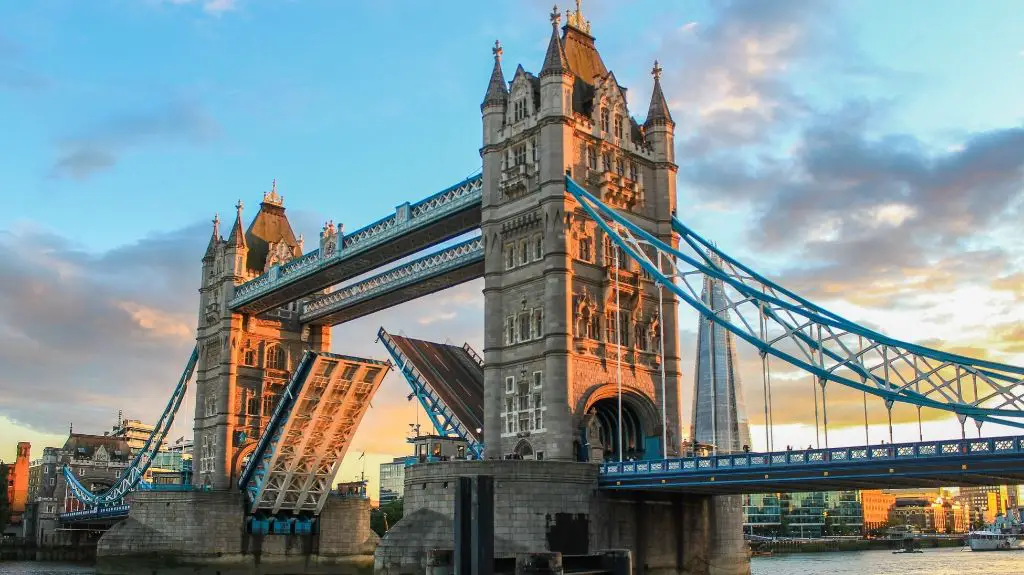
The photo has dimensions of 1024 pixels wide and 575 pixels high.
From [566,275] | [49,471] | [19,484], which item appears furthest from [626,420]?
[19,484]

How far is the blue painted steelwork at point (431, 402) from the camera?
52219 millimetres

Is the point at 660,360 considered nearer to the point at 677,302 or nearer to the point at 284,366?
the point at 677,302

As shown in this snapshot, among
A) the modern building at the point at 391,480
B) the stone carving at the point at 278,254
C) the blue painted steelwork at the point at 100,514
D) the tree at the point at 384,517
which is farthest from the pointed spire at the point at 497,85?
the modern building at the point at 391,480

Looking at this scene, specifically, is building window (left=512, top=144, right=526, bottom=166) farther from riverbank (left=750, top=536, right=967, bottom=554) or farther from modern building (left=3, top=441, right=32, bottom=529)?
modern building (left=3, top=441, right=32, bottom=529)

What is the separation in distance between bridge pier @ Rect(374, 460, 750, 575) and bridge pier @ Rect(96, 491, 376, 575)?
27547 millimetres

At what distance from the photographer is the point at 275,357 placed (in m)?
73.4

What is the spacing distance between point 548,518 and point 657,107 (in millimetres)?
21930

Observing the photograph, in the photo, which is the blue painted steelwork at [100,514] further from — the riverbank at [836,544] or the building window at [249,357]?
the riverbank at [836,544]

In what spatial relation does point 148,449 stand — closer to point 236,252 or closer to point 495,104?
point 236,252

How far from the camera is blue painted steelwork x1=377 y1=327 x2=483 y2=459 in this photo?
52.2m

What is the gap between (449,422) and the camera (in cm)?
5356

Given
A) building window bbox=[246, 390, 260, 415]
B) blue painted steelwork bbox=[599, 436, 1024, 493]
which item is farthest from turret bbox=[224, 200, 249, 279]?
blue painted steelwork bbox=[599, 436, 1024, 493]

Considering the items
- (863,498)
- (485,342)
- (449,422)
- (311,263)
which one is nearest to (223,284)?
(311,263)

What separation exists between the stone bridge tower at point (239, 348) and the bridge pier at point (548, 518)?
30.3 metres
